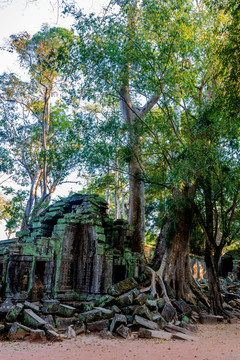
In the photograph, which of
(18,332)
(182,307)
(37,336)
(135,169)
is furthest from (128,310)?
(135,169)

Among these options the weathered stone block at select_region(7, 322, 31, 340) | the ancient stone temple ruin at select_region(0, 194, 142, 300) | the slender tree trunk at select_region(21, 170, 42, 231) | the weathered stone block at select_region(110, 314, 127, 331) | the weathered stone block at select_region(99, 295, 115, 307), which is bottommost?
the weathered stone block at select_region(7, 322, 31, 340)

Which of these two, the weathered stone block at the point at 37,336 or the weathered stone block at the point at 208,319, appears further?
the weathered stone block at the point at 208,319

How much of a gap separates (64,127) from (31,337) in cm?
1594

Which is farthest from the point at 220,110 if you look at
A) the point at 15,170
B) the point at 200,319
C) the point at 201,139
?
the point at 15,170

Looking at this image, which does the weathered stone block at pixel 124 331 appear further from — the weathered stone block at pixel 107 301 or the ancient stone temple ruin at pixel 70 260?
the ancient stone temple ruin at pixel 70 260

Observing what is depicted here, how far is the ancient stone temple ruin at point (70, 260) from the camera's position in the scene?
8744mm

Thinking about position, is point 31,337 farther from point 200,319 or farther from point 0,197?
point 0,197

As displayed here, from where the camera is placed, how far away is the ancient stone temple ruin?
874cm

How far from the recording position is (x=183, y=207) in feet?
36.2

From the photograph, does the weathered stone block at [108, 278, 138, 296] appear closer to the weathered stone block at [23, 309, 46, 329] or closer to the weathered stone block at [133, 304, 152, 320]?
the weathered stone block at [133, 304, 152, 320]

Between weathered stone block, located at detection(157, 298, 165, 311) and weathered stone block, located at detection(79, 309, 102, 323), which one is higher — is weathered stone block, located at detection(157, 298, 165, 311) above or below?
above

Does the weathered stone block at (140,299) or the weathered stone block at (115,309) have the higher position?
the weathered stone block at (140,299)

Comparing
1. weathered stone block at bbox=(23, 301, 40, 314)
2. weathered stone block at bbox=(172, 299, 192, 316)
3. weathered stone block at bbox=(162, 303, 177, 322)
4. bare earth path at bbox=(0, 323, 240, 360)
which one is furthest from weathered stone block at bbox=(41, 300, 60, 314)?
weathered stone block at bbox=(172, 299, 192, 316)

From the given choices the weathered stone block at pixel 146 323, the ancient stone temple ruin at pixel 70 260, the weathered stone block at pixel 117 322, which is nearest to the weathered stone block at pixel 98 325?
the weathered stone block at pixel 117 322
